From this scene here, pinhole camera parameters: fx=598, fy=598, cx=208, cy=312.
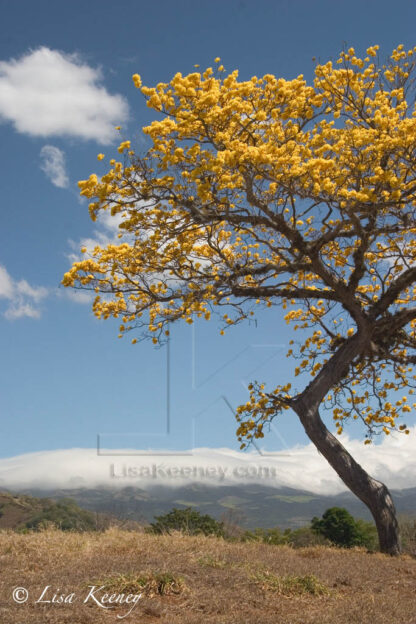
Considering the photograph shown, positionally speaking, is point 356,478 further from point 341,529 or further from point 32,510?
point 32,510

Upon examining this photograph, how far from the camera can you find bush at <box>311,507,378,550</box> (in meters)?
14.1

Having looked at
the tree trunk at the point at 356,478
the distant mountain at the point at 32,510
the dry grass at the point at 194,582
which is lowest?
the distant mountain at the point at 32,510

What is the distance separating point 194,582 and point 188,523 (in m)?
4.92

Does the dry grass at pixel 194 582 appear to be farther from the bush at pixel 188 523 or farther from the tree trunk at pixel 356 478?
the tree trunk at pixel 356 478

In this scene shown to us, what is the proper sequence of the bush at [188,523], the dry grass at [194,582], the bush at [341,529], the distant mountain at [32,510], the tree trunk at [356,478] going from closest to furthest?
the dry grass at [194,582] < the bush at [188,523] < the tree trunk at [356,478] < the bush at [341,529] < the distant mountain at [32,510]

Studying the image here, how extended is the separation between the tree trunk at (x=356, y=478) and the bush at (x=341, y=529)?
195 cm

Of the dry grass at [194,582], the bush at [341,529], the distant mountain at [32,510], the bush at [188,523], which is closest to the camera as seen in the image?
the dry grass at [194,582]

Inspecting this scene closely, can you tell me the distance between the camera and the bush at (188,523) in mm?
11117

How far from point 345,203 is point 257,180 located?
62.4 inches

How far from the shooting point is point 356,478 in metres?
12.4

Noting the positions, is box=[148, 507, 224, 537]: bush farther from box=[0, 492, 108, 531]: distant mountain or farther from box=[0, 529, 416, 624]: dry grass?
box=[0, 529, 416, 624]: dry grass

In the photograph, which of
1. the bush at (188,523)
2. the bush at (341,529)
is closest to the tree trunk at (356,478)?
the bush at (341,529)

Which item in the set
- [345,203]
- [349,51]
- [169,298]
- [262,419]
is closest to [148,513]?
[262,419]

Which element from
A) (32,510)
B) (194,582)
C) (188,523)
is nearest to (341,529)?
(188,523)
